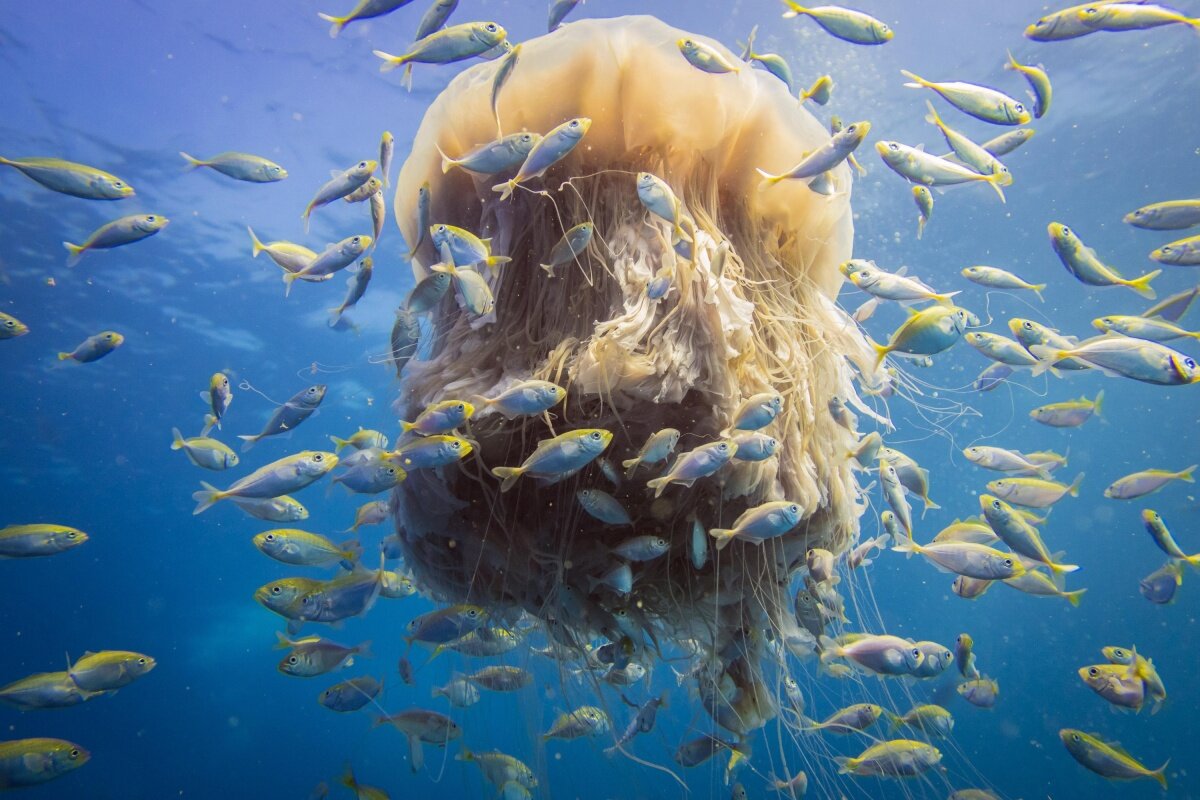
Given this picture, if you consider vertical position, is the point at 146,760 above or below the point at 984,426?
below

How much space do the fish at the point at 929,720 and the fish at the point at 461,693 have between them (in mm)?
3129

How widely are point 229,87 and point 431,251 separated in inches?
484

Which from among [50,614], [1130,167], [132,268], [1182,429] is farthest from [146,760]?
[1182,429]

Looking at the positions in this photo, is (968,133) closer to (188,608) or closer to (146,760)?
(188,608)

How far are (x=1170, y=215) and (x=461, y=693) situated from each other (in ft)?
19.3

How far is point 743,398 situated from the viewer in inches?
106

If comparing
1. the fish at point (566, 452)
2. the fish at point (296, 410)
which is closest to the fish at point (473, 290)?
the fish at point (566, 452)

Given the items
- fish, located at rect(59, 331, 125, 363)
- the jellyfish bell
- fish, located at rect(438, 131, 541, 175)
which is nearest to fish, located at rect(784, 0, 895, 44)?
the jellyfish bell

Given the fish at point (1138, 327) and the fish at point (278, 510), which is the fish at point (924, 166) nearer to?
the fish at point (1138, 327)

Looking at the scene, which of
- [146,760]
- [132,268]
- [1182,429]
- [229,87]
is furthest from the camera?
[146,760]

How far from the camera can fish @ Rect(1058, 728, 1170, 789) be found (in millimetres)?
4324

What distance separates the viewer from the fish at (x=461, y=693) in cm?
431

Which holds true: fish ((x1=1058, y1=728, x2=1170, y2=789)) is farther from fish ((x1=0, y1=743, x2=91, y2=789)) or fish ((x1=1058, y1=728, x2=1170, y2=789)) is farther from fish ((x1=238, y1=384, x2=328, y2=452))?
fish ((x1=0, y1=743, x2=91, y2=789))

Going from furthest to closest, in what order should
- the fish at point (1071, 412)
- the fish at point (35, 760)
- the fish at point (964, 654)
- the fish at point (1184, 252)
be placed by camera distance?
the fish at point (1071, 412)
the fish at point (35, 760)
the fish at point (964, 654)
the fish at point (1184, 252)
